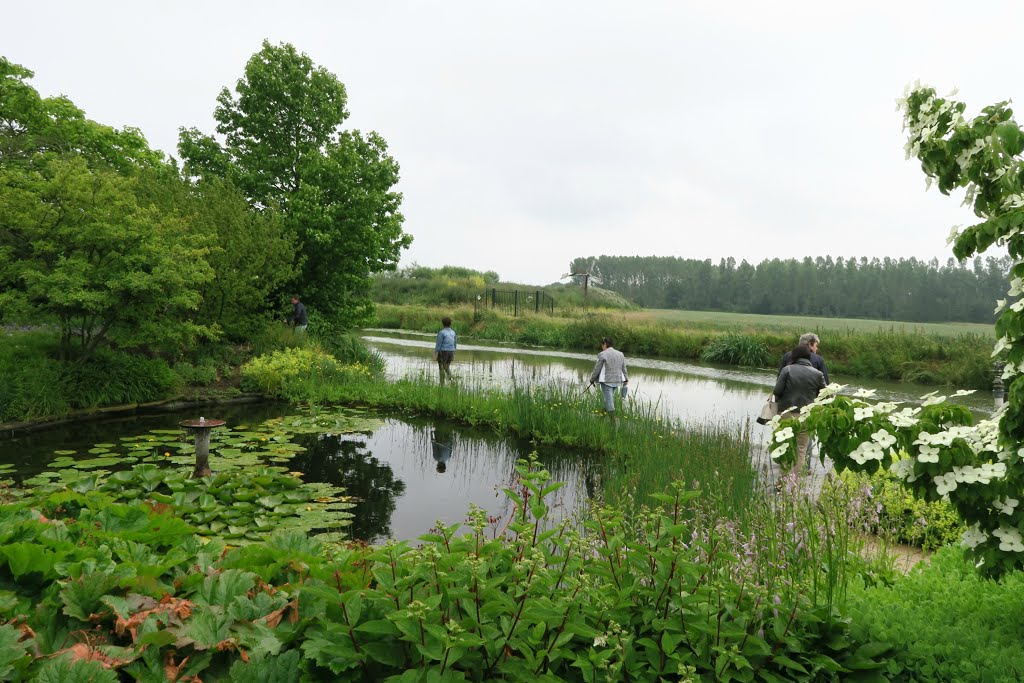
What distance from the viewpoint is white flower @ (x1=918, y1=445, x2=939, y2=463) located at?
2466mm

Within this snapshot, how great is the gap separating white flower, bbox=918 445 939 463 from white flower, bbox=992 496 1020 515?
1.13 feet

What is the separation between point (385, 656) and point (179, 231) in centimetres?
1257

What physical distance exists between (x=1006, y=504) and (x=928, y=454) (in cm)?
39

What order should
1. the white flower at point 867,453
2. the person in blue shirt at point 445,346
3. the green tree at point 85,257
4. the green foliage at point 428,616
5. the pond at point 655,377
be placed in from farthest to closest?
the person in blue shirt at point 445,346 → the pond at point 655,377 → the green tree at point 85,257 → the white flower at point 867,453 → the green foliage at point 428,616

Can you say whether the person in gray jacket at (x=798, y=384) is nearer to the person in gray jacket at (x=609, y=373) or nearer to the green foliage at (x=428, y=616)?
the person in gray jacket at (x=609, y=373)

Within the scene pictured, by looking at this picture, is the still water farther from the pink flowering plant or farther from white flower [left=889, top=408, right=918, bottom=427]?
white flower [left=889, top=408, right=918, bottom=427]

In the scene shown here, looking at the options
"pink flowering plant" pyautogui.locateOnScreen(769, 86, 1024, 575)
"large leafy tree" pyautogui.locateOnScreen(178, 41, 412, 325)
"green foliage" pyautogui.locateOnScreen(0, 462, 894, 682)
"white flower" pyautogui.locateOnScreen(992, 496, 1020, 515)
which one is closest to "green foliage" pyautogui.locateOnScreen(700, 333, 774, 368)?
"large leafy tree" pyautogui.locateOnScreen(178, 41, 412, 325)

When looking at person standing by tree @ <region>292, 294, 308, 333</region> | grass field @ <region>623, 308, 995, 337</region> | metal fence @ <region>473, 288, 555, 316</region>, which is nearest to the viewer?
person standing by tree @ <region>292, 294, 308, 333</region>

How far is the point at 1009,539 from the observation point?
8.08 feet

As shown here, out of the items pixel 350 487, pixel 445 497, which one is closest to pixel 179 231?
pixel 350 487

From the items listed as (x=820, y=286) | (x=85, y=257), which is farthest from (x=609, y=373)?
(x=820, y=286)

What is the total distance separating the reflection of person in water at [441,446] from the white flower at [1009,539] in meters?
6.35

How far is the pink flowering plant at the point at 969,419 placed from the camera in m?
2.43

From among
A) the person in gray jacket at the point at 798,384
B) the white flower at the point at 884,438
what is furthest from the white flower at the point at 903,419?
the person in gray jacket at the point at 798,384
